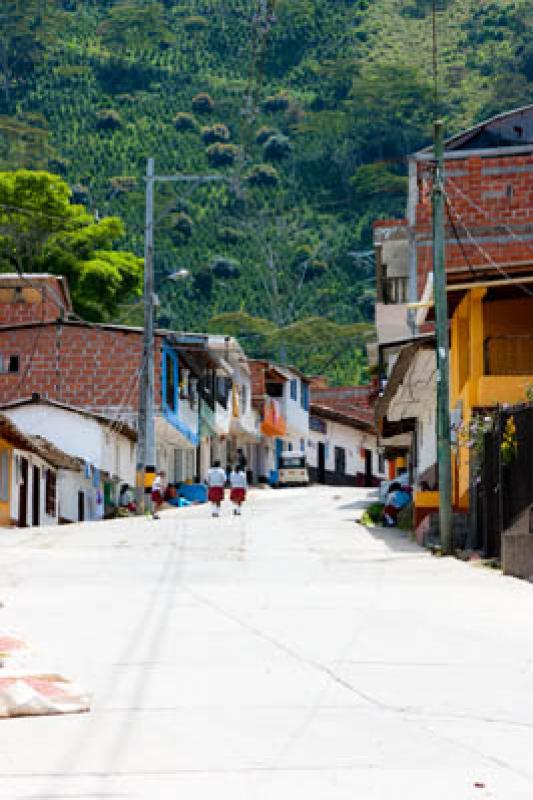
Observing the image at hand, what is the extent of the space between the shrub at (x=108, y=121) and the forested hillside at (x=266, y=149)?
231 millimetres

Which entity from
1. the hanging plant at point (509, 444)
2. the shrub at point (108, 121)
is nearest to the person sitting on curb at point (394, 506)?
the hanging plant at point (509, 444)

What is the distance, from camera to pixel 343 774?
7004 mm

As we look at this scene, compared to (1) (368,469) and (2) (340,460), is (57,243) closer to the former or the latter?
(2) (340,460)

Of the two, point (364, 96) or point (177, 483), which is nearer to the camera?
point (177, 483)

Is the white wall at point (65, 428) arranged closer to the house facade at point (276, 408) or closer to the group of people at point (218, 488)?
the group of people at point (218, 488)

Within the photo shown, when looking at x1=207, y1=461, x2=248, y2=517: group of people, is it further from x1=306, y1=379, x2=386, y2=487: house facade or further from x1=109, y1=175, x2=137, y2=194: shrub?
x1=109, y1=175, x2=137, y2=194: shrub

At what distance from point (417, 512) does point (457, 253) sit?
10.5m

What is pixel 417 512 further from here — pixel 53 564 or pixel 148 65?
pixel 148 65

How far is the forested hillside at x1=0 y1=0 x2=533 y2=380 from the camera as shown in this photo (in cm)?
13750

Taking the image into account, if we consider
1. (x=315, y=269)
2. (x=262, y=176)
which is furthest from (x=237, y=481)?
(x=262, y=176)

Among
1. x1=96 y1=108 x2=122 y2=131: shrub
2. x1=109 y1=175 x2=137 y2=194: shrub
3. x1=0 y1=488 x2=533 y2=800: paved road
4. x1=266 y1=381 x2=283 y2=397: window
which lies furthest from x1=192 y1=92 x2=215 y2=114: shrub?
x1=0 y1=488 x2=533 y2=800: paved road

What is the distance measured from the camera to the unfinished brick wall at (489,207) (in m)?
41.0

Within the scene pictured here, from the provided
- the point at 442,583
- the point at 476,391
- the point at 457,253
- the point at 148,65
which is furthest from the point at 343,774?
the point at 148,65

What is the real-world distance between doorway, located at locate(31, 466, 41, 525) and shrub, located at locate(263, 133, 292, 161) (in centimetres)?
12713
